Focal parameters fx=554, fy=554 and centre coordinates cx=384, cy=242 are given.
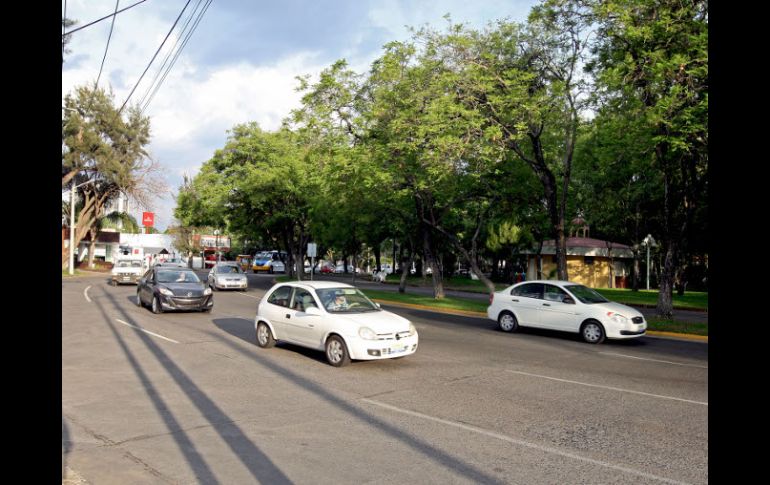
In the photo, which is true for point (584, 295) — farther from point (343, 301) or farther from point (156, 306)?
point (156, 306)

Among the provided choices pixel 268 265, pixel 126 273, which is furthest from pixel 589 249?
pixel 268 265

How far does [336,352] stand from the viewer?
10.4 meters

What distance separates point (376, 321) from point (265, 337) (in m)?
3.22

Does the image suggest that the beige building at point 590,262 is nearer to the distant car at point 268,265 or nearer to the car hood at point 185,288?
the distant car at point 268,265

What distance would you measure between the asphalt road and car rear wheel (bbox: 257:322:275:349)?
202 mm

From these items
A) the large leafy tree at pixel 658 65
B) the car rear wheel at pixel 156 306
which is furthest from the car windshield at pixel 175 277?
the large leafy tree at pixel 658 65

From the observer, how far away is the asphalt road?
5.31m

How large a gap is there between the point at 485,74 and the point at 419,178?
4758mm

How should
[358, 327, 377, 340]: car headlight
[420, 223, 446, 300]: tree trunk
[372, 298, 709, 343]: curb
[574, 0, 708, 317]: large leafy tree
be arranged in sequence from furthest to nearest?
[420, 223, 446, 300]: tree trunk, [372, 298, 709, 343]: curb, [574, 0, 708, 317]: large leafy tree, [358, 327, 377, 340]: car headlight

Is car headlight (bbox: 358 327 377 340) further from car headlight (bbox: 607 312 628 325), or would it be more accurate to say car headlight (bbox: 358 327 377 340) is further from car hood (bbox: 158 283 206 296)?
car hood (bbox: 158 283 206 296)

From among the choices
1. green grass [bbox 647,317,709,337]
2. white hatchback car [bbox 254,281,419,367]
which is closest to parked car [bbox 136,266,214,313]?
white hatchback car [bbox 254,281,419,367]
